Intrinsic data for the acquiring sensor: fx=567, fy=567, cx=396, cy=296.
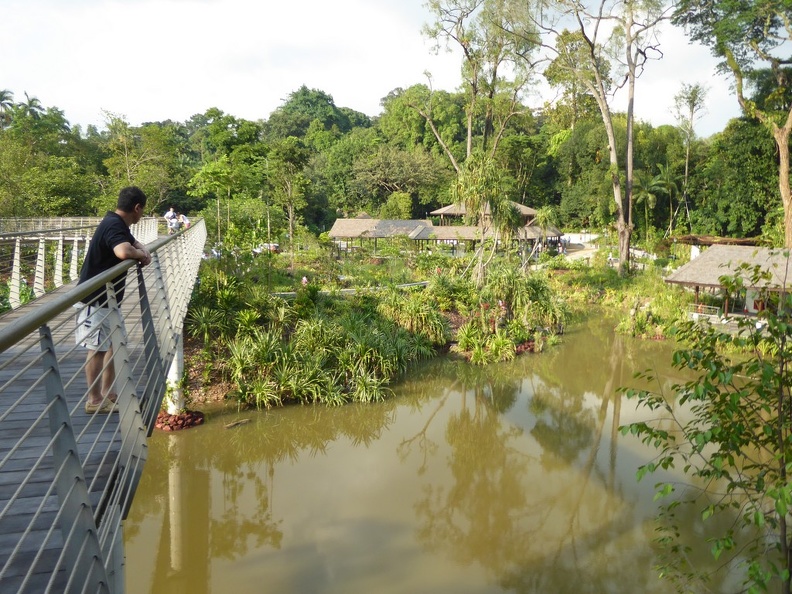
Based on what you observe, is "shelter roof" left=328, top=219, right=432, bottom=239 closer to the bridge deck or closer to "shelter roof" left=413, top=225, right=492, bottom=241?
"shelter roof" left=413, top=225, right=492, bottom=241

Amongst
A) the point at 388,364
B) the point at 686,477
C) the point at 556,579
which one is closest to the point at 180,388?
the point at 388,364

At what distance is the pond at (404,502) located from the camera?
20.0 ft

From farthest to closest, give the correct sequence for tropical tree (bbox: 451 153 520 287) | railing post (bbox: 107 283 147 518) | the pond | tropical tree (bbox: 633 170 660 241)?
tropical tree (bbox: 633 170 660 241) → tropical tree (bbox: 451 153 520 287) → the pond → railing post (bbox: 107 283 147 518)

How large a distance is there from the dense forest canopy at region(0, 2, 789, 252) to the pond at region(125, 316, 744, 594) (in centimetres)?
577

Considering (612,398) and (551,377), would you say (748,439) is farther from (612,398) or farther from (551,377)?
(551,377)

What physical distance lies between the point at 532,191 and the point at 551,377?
101 ft

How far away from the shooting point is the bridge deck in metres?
1.67

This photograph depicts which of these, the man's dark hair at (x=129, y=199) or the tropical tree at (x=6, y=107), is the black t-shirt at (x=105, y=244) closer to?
the man's dark hair at (x=129, y=199)

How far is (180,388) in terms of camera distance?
30.4 feet

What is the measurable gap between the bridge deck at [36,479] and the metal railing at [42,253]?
418 centimetres

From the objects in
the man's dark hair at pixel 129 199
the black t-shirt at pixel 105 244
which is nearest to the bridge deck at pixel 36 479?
the black t-shirt at pixel 105 244

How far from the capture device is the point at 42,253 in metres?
7.55

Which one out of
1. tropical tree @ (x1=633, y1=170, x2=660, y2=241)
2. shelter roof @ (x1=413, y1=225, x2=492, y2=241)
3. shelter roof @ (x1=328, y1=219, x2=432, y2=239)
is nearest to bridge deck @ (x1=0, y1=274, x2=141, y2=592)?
shelter roof @ (x1=413, y1=225, x2=492, y2=241)

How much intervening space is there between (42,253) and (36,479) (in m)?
6.08
